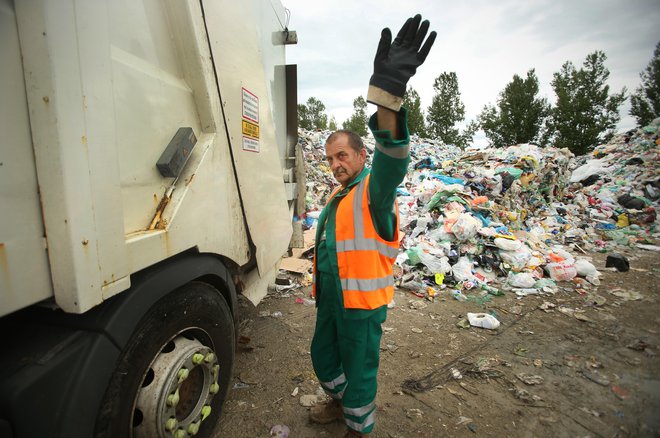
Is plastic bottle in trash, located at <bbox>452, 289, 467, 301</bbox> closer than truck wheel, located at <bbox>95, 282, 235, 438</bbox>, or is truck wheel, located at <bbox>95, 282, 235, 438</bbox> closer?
truck wheel, located at <bbox>95, 282, 235, 438</bbox>

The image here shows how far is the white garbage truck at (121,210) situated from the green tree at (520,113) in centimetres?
2742

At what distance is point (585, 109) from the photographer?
22.5 metres

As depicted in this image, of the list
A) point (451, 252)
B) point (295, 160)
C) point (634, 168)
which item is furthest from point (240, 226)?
point (634, 168)

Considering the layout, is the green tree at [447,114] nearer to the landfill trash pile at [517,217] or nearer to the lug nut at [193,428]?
the landfill trash pile at [517,217]

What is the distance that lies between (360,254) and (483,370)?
5.98ft

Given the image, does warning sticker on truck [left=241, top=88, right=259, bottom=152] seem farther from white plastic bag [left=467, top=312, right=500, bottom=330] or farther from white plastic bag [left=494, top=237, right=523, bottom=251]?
white plastic bag [left=494, top=237, right=523, bottom=251]

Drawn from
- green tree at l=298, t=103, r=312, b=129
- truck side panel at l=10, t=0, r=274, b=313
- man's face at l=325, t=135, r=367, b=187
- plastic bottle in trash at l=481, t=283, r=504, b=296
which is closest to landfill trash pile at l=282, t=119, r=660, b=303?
plastic bottle in trash at l=481, t=283, r=504, b=296

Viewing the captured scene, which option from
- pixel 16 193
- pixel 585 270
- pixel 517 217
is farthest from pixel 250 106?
pixel 517 217

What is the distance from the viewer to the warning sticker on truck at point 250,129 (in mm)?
1678

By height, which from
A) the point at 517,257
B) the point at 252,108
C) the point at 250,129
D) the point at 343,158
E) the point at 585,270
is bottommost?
the point at 585,270

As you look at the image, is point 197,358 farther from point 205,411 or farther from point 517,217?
point 517,217

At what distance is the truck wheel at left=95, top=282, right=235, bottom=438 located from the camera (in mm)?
1022

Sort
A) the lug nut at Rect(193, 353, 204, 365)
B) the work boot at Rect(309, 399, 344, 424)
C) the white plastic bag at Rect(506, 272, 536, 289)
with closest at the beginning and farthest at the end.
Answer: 1. the lug nut at Rect(193, 353, 204, 365)
2. the work boot at Rect(309, 399, 344, 424)
3. the white plastic bag at Rect(506, 272, 536, 289)

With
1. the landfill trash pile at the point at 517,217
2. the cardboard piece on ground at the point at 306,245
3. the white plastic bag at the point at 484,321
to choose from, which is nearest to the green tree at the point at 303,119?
the landfill trash pile at the point at 517,217
